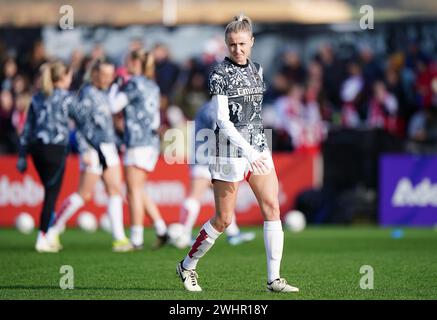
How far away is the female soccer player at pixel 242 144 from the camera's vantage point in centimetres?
889

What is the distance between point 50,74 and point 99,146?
3.71ft

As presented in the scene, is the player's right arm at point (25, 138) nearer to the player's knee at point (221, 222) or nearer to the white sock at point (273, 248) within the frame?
the player's knee at point (221, 222)

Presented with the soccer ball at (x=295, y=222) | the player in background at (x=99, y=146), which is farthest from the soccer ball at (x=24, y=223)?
the soccer ball at (x=295, y=222)

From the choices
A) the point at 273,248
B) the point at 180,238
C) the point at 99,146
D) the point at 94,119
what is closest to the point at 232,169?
the point at 273,248

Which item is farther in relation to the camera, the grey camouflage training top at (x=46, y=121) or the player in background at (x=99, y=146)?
the player in background at (x=99, y=146)

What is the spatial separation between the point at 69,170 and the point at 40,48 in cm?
393

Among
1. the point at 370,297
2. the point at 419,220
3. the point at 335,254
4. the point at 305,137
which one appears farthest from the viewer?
the point at 305,137

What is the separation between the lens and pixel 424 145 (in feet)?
65.6

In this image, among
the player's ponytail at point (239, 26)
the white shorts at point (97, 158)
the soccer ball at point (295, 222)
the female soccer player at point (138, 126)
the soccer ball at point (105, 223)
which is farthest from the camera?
the soccer ball at point (105, 223)

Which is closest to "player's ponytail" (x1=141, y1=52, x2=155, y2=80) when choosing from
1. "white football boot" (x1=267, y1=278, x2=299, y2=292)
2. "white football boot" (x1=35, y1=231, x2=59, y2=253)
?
"white football boot" (x1=35, y1=231, x2=59, y2=253)

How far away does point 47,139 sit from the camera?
13906 millimetres

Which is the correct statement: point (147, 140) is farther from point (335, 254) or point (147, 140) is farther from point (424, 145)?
point (424, 145)

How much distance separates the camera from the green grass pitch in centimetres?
906

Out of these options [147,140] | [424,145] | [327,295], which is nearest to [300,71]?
[424,145]
